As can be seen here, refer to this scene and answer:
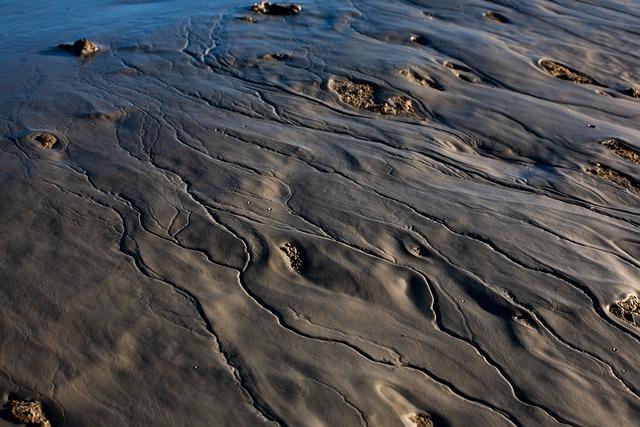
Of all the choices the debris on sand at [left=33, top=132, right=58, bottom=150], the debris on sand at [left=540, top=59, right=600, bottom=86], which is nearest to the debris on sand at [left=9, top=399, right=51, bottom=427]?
the debris on sand at [left=33, top=132, right=58, bottom=150]

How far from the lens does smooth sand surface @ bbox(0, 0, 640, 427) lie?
4027 mm

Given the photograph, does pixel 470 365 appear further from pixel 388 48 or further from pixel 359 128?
pixel 388 48

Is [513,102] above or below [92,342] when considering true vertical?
above

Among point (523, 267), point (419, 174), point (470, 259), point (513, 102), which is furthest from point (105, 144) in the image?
point (513, 102)

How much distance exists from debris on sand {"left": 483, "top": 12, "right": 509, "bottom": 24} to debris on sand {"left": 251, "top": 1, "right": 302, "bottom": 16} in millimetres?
3076

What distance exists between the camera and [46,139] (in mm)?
6375

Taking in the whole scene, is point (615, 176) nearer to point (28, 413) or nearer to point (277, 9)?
point (28, 413)

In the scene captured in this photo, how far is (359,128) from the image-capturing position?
684cm

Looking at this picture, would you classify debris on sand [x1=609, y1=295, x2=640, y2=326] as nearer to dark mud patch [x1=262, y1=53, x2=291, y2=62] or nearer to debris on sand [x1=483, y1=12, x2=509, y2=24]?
dark mud patch [x1=262, y1=53, x2=291, y2=62]

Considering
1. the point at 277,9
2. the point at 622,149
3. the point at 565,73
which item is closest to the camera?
the point at 622,149

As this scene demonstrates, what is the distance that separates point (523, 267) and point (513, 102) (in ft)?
10.6

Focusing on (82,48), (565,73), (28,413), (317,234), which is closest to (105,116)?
(82,48)

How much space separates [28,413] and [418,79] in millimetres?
5883

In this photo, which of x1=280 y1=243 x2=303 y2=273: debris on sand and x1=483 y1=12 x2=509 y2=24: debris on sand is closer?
x1=280 y1=243 x2=303 y2=273: debris on sand
